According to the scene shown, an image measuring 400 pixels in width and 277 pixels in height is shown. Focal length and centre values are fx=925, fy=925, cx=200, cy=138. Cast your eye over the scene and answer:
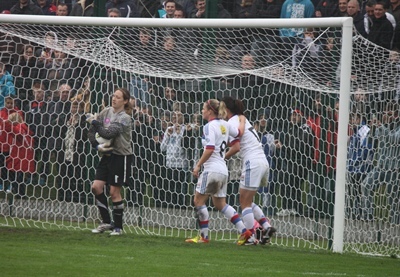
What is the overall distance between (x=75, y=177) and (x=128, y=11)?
3.54 meters

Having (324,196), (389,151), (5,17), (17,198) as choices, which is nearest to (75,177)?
(17,198)

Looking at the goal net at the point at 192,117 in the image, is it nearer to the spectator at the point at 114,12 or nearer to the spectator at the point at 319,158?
the spectator at the point at 319,158

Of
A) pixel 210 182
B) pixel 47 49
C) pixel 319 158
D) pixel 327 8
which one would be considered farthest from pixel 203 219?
pixel 327 8

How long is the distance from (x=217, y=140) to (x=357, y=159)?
7.18 ft

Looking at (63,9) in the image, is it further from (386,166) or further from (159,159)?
(386,166)

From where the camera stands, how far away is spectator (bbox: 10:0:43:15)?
17703mm

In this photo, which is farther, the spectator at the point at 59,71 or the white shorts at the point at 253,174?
the spectator at the point at 59,71

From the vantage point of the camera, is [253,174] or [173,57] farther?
[173,57]

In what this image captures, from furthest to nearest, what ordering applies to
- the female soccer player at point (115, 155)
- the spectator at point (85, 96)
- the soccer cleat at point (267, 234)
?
1. the spectator at point (85, 96)
2. the female soccer player at point (115, 155)
3. the soccer cleat at point (267, 234)

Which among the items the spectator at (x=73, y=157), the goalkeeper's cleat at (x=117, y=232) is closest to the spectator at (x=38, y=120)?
the spectator at (x=73, y=157)

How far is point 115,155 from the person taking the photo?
526 inches

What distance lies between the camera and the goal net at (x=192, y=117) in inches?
535

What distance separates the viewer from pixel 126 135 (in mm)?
13391

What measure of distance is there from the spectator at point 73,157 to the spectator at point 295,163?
3.26m
